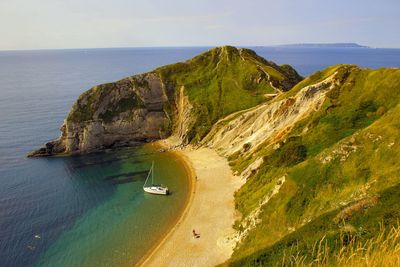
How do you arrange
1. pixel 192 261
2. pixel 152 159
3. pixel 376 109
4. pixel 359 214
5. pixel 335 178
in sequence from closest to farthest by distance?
pixel 359 214
pixel 335 178
pixel 192 261
pixel 376 109
pixel 152 159

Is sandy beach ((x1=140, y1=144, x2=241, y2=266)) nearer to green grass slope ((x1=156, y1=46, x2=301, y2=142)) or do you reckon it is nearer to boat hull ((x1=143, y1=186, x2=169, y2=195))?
boat hull ((x1=143, y1=186, x2=169, y2=195))

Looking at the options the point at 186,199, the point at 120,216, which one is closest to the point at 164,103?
the point at 186,199

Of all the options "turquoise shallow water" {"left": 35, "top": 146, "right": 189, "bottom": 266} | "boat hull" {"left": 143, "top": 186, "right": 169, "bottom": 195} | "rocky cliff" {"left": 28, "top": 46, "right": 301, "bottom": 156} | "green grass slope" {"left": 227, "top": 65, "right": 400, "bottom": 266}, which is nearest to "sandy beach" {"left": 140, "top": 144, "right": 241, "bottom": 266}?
"turquoise shallow water" {"left": 35, "top": 146, "right": 189, "bottom": 266}

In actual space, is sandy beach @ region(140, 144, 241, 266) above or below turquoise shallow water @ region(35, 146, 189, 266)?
above

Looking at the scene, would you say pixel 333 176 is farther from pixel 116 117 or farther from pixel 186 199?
pixel 116 117

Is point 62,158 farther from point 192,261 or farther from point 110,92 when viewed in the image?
point 192,261

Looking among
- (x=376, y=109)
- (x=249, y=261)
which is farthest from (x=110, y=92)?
(x=249, y=261)
